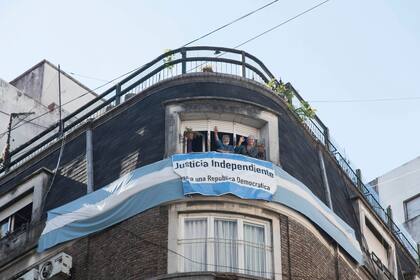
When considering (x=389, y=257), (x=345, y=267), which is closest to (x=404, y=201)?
(x=389, y=257)

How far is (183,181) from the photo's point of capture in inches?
1057

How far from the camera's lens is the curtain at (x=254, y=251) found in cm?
2594

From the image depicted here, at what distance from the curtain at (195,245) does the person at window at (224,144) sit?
2.58 m

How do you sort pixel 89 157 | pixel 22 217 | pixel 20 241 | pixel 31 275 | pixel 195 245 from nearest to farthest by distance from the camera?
pixel 195 245 < pixel 31 275 < pixel 20 241 < pixel 89 157 < pixel 22 217

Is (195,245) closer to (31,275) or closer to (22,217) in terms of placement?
(31,275)

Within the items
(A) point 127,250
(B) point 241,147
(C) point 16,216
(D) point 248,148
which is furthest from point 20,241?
(D) point 248,148

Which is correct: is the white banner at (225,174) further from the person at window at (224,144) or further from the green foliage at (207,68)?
the green foliage at (207,68)

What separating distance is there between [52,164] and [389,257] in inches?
442

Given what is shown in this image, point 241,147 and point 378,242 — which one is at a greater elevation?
point 241,147

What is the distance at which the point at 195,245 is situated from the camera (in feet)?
85.5

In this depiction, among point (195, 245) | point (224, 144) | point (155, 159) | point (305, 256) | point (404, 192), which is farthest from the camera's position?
point (404, 192)

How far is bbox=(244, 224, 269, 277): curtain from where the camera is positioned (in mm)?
25938

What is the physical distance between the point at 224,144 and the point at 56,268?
5.66m

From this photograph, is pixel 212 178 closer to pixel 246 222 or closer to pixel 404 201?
pixel 246 222
